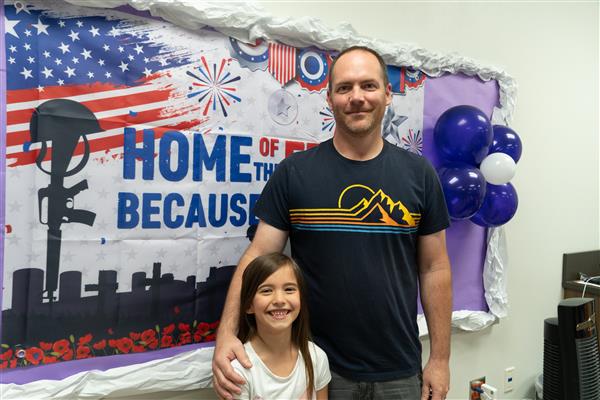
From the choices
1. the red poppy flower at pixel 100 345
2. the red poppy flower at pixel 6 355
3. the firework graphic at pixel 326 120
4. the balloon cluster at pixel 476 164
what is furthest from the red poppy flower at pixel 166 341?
the balloon cluster at pixel 476 164

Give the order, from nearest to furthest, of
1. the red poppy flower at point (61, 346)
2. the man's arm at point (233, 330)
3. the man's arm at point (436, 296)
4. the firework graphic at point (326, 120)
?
1. the man's arm at point (233, 330)
2. the red poppy flower at point (61, 346)
3. the man's arm at point (436, 296)
4. the firework graphic at point (326, 120)

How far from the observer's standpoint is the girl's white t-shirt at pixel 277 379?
1015 millimetres

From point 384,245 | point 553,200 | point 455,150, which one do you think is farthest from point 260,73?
point 553,200

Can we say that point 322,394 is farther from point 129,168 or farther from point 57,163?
point 57,163

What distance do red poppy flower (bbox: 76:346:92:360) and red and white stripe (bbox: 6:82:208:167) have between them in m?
0.52

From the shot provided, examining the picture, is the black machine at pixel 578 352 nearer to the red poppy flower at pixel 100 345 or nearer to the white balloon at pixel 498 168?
the white balloon at pixel 498 168

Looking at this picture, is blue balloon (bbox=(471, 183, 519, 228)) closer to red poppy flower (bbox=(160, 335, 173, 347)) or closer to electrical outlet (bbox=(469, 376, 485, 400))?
electrical outlet (bbox=(469, 376, 485, 400))

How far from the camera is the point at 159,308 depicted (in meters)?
1.23

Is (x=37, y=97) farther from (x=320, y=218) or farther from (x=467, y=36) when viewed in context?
(x=467, y=36)

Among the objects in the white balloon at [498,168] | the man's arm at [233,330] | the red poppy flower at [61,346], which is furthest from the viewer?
the white balloon at [498,168]

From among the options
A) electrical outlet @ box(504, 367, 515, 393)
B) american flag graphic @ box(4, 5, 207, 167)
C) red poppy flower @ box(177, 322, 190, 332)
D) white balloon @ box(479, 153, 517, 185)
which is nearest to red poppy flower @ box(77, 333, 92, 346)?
red poppy flower @ box(177, 322, 190, 332)

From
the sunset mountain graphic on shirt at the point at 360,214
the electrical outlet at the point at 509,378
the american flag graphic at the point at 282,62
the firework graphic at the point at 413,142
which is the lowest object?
the electrical outlet at the point at 509,378

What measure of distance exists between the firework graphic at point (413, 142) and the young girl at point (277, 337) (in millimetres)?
807

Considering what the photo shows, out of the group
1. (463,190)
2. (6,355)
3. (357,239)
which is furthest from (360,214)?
(6,355)
